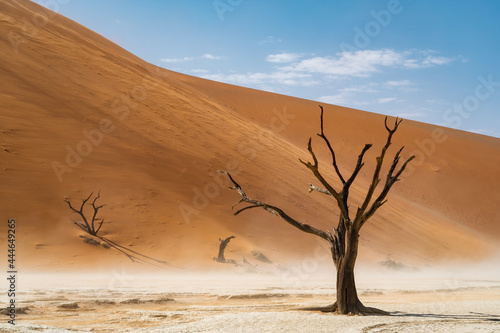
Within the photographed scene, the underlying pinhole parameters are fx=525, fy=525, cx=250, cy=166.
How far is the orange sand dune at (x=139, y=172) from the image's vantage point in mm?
19438

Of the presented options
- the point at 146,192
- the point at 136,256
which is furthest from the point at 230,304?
the point at 146,192

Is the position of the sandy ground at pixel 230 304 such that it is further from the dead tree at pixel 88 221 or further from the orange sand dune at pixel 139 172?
the dead tree at pixel 88 221

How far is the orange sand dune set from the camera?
19438 millimetres

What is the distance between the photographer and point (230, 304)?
11.4 m

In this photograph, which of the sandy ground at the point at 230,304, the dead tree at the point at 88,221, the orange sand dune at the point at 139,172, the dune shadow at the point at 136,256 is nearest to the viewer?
the sandy ground at the point at 230,304

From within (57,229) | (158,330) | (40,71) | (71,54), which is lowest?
(158,330)

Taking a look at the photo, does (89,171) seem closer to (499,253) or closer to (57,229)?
(57,229)

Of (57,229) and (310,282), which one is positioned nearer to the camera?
(310,282)

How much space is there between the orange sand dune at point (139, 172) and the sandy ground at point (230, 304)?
2978 millimetres

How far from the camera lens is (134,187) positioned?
21781 millimetres

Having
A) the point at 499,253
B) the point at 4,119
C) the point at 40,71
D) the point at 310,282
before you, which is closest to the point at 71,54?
the point at 40,71

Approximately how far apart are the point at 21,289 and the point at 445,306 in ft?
31.6

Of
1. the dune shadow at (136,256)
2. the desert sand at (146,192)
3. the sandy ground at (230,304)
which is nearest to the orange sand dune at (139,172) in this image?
the desert sand at (146,192)

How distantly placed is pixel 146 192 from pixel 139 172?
1302 mm
